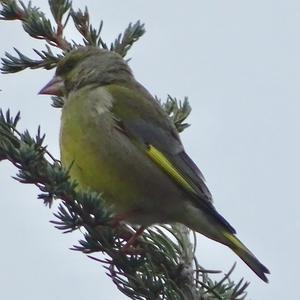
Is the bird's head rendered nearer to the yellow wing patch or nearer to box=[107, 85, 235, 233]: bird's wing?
box=[107, 85, 235, 233]: bird's wing

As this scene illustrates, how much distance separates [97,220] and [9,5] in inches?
49.9

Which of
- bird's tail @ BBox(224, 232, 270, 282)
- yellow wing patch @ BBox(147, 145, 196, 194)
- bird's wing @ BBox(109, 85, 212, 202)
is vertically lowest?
bird's tail @ BBox(224, 232, 270, 282)

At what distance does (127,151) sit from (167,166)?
8.0 inches

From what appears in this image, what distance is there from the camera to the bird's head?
3.80 meters

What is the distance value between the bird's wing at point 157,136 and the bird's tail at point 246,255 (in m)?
0.24

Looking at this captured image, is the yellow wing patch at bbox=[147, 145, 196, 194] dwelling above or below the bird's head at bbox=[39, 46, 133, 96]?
below

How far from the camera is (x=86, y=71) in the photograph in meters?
4.04

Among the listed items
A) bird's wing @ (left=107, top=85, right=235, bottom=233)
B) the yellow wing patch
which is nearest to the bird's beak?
bird's wing @ (left=107, top=85, right=235, bottom=233)

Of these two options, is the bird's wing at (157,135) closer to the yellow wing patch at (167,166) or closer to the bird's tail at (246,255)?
the yellow wing patch at (167,166)

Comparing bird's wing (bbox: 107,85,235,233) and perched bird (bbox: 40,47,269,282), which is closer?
perched bird (bbox: 40,47,269,282)

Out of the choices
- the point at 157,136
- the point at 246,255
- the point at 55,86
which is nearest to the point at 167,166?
the point at 157,136

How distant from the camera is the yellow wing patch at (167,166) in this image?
3.60 meters

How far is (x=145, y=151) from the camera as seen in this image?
146 inches

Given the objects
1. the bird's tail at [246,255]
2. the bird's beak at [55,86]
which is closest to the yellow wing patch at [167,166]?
the bird's tail at [246,255]
